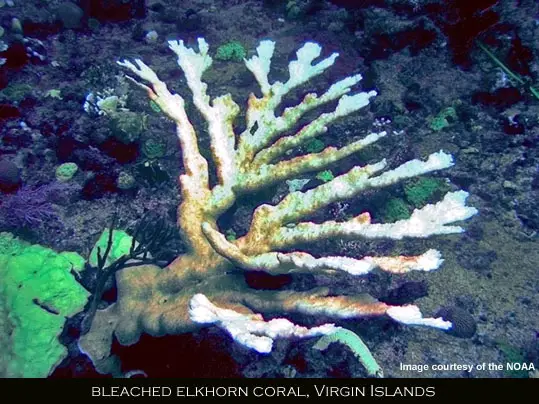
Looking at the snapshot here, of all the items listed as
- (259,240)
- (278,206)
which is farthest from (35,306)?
(278,206)

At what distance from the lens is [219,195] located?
2.96 meters

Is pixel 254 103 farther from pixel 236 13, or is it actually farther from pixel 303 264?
pixel 236 13

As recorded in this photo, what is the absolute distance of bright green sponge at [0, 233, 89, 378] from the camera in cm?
259

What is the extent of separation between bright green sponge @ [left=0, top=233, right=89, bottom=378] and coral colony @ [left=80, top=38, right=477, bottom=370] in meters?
0.28

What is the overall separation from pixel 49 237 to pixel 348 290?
2.76m

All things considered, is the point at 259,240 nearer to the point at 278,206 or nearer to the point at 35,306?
the point at 278,206

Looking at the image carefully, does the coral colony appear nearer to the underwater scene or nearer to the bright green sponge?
the underwater scene

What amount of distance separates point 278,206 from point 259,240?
0.28m

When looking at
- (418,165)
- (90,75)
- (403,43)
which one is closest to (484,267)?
(418,165)

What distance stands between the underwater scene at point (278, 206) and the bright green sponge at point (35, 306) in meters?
0.01

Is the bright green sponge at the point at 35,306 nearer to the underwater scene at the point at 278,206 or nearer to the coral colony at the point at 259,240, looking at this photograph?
the underwater scene at the point at 278,206

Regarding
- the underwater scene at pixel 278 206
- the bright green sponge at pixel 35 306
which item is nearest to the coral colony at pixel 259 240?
the underwater scene at pixel 278 206

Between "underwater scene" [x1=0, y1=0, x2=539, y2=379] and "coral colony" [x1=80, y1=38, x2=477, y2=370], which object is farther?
"underwater scene" [x1=0, y1=0, x2=539, y2=379]

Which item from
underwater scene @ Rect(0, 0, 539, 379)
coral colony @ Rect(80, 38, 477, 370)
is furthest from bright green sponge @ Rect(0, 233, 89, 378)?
coral colony @ Rect(80, 38, 477, 370)
